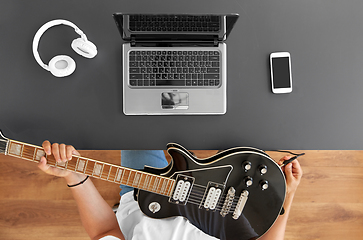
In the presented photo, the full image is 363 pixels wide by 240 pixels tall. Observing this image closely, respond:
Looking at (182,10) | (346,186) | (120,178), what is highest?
(182,10)

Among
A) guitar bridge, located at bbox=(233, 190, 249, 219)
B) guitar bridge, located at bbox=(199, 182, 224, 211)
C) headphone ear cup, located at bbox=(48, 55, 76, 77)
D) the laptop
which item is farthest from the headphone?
guitar bridge, located at bbox=(233, 190, 249, 219)

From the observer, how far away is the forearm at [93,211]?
838mm

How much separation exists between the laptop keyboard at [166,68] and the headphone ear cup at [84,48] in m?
0.13

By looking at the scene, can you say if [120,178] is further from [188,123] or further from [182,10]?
[182,10]

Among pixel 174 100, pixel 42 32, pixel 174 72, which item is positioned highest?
pixel 42 32

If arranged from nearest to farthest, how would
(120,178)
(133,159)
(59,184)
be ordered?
(120,178)
(133,159)
(59,184)

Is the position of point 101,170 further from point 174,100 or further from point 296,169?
point 296,169

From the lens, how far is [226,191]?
0.76 metres

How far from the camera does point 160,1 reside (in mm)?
802

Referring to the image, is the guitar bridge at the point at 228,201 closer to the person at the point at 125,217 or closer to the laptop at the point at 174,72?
the person at the point at 125,217

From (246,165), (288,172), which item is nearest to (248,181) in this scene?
(246,165)

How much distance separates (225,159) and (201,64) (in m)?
0.36

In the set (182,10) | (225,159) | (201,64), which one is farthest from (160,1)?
(225,159)

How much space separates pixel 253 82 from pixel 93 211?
85 centimetres
